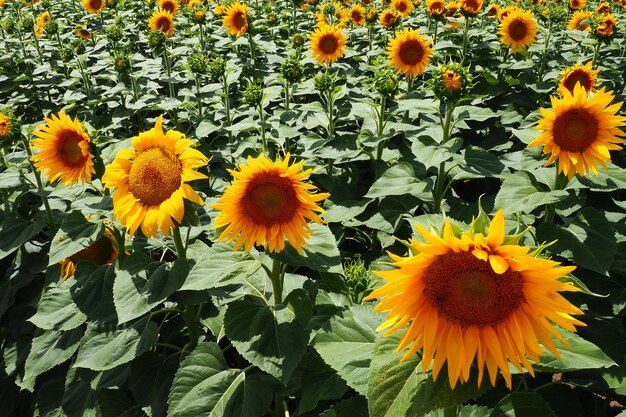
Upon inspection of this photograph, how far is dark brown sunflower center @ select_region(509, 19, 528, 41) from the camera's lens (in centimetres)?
489

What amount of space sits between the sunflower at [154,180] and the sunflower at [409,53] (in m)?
2.79

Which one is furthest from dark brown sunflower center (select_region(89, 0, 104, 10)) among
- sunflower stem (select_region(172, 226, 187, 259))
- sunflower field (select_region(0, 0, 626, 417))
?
sunflower stem (select_region(172, 226, 187, 259))

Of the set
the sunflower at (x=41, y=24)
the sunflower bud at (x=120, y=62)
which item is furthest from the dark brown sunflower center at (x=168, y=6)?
the sunflower bud at (x=120, y=62)

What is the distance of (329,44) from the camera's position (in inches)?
188

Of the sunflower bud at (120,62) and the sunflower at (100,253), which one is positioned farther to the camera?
the sunflower bud at (120,62)

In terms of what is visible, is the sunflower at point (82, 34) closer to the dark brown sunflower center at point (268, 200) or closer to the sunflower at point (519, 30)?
the sunflower at point (519, 30)

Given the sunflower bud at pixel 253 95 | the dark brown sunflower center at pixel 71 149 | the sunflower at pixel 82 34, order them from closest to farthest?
the dark brown sunflower center at pixel 71 149
the sunflower bud at pixel 253 95
the sunflower at pixel 82 34

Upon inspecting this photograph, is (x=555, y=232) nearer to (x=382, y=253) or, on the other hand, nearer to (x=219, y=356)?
(x=382, y=253)

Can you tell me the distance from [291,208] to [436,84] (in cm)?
140

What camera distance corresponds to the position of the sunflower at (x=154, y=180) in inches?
77.7

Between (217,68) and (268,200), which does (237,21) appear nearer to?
(217,68)

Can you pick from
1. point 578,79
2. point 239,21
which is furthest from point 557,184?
point 239,21

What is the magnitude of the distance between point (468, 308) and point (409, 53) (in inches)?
140

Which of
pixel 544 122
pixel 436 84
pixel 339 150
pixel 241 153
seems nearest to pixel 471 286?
pixel 544 122
